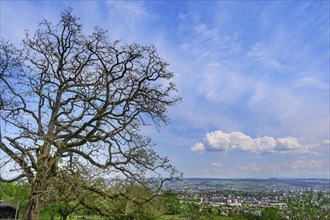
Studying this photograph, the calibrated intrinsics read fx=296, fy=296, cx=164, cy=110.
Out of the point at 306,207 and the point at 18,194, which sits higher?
the point at 306,207

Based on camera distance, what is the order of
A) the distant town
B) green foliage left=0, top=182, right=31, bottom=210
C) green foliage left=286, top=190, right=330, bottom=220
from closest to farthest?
green foliage left=0, top=182, right=31, bottom=210, the distant town, green foliage left=286, top=190, right=330, bottom=220

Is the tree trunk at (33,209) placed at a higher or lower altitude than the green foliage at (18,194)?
higher

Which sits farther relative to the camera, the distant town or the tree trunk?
the distant town

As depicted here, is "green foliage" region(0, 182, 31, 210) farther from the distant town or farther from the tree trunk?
the distant town

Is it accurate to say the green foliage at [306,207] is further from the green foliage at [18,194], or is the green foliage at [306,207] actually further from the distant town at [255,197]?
the green foliage at [18,194]

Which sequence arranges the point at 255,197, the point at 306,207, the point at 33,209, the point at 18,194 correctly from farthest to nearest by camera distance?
the point at 255,197 < the point at 18,194 < the point at 306,207 < the point at 33,209

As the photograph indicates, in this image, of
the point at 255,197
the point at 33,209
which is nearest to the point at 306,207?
the point at 33,209

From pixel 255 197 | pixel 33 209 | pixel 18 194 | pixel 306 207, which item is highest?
pixel 33 209

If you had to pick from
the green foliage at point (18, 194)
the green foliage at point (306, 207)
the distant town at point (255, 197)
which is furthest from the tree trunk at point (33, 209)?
the green foliage at point (306, 207)

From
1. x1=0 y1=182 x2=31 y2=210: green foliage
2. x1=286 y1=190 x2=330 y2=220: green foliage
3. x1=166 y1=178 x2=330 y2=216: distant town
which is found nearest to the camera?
x1=0 y1=182 x2=31 y2=210: green foliage

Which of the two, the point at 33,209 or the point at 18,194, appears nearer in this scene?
the point at 33,209

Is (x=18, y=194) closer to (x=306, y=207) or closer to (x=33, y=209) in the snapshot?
(x=33, y=209)

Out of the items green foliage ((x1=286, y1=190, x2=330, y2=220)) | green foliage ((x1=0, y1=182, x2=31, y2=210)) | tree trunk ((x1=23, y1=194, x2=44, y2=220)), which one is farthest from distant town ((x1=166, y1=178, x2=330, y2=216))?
green foliage ((x1=0, y1=182, x2=31, y2=210))

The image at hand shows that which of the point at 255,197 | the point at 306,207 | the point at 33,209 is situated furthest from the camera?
the point at 255,197
